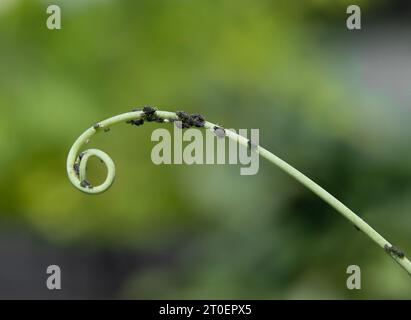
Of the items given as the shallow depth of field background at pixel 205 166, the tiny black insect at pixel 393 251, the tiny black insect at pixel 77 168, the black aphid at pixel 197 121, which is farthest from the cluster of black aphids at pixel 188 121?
the shallow depth of field background at pixel 205 166

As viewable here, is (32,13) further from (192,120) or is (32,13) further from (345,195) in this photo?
(192,120)

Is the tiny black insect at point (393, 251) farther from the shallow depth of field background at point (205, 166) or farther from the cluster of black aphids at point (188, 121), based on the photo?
the shallow depth of field background at point (205, 166)

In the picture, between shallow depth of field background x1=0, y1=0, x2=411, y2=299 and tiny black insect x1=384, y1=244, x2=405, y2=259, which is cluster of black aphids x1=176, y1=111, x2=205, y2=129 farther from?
shallow depth of field background x1=0, y1=0, x2=411, y2=299

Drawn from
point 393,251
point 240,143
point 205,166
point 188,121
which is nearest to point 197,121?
point 188,121

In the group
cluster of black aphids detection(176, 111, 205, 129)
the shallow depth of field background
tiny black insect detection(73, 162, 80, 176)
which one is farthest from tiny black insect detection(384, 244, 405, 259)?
the shallow depth of field background

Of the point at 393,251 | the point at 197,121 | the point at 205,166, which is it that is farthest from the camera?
the point at 205,166

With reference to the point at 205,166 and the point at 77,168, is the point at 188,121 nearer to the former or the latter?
the point at 77,168
